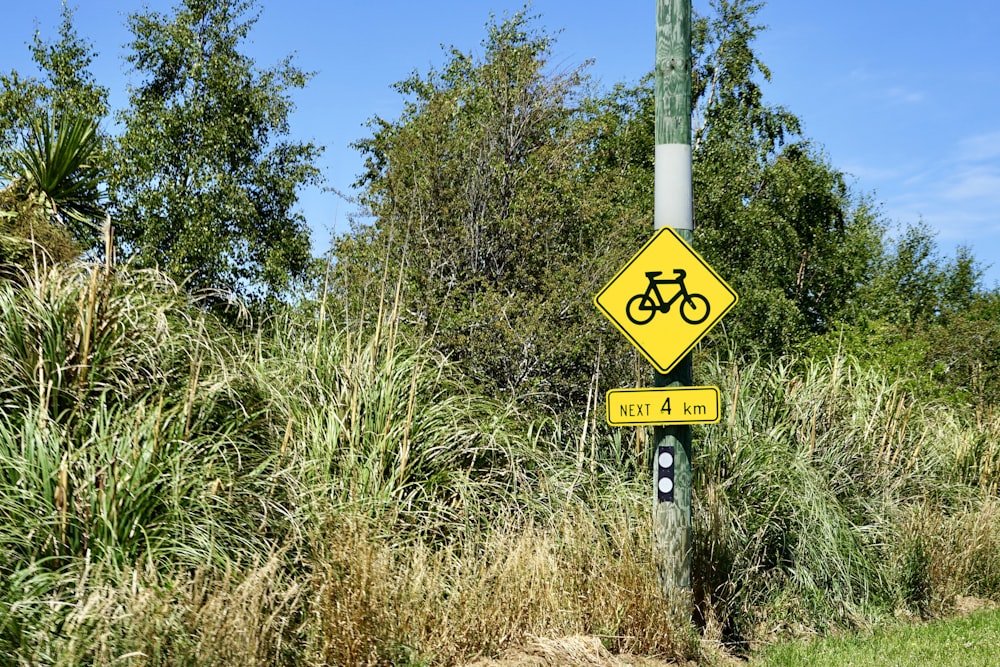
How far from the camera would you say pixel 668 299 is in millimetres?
7738

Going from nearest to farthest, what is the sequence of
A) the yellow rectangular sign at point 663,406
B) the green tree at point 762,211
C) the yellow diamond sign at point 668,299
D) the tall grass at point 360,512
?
1. the tall grass at point 360,512
2. the yellow rectangular sign at point 663,406
3. the yellow diamond sign at point 668,299
4. the green tree at point 762,211

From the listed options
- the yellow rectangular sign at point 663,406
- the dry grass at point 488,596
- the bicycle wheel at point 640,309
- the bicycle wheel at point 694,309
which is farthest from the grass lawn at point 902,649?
the bicycle wheel at point 640,309

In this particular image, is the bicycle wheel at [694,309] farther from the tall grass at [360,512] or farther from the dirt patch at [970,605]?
the dirt patch at [970,605]

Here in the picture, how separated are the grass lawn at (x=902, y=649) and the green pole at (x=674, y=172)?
1.22 meters

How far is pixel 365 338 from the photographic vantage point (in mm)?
9930

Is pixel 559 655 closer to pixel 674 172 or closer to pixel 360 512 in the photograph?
pixel 360 512

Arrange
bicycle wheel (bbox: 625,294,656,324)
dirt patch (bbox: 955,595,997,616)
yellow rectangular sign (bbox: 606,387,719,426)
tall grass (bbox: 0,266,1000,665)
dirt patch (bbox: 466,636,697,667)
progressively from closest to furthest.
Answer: tall grass (bbox: 0,266,1000,665), dirt patch (bbox: 466,636,697,667), yellow rectangular sign (bbox: 606,387,719,426), bicycle wheel (bbox: 625,294,656,324), dirt patch (bbox: 955,595,997,616)

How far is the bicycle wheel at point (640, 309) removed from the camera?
7746 millimetres

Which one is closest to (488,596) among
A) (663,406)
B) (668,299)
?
(663,406)

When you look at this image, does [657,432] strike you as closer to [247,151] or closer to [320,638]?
[320,638]

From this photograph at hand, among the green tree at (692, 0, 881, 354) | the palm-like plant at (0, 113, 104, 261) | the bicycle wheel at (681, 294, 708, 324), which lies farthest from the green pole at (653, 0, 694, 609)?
the green tree at (692, 0, 881, 354)

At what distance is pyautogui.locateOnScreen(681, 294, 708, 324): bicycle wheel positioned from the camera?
7621 millimetres

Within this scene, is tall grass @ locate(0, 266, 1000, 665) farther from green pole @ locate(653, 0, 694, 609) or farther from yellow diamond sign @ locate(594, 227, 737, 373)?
yellow diamond sign @ locate(594, 227, 737, 373)

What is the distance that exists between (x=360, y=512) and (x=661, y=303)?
2738 millimetres
